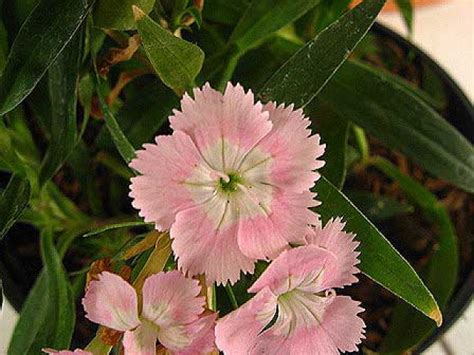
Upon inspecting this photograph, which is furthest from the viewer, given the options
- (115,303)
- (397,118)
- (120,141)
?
(397,118)

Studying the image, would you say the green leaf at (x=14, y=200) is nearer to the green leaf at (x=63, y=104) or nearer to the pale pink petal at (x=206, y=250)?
the green leaf at (x=63, y=104)

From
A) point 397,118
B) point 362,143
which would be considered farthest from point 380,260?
point 362,143

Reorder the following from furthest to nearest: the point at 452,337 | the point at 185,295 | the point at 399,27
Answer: the point at 399,27 → the point at 452,337 → the point at 185,295

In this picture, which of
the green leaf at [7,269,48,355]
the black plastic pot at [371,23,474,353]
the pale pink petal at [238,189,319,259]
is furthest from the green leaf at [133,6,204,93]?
the black plastic pot at [371,23,474,353]

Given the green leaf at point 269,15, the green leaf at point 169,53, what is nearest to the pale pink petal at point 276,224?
the green leaf at point 169,53

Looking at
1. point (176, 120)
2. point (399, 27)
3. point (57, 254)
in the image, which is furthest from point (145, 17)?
point (399, 27)

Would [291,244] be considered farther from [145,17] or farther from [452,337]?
[452,337]

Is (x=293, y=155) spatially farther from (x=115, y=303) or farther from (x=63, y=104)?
(x=63, y=104)
